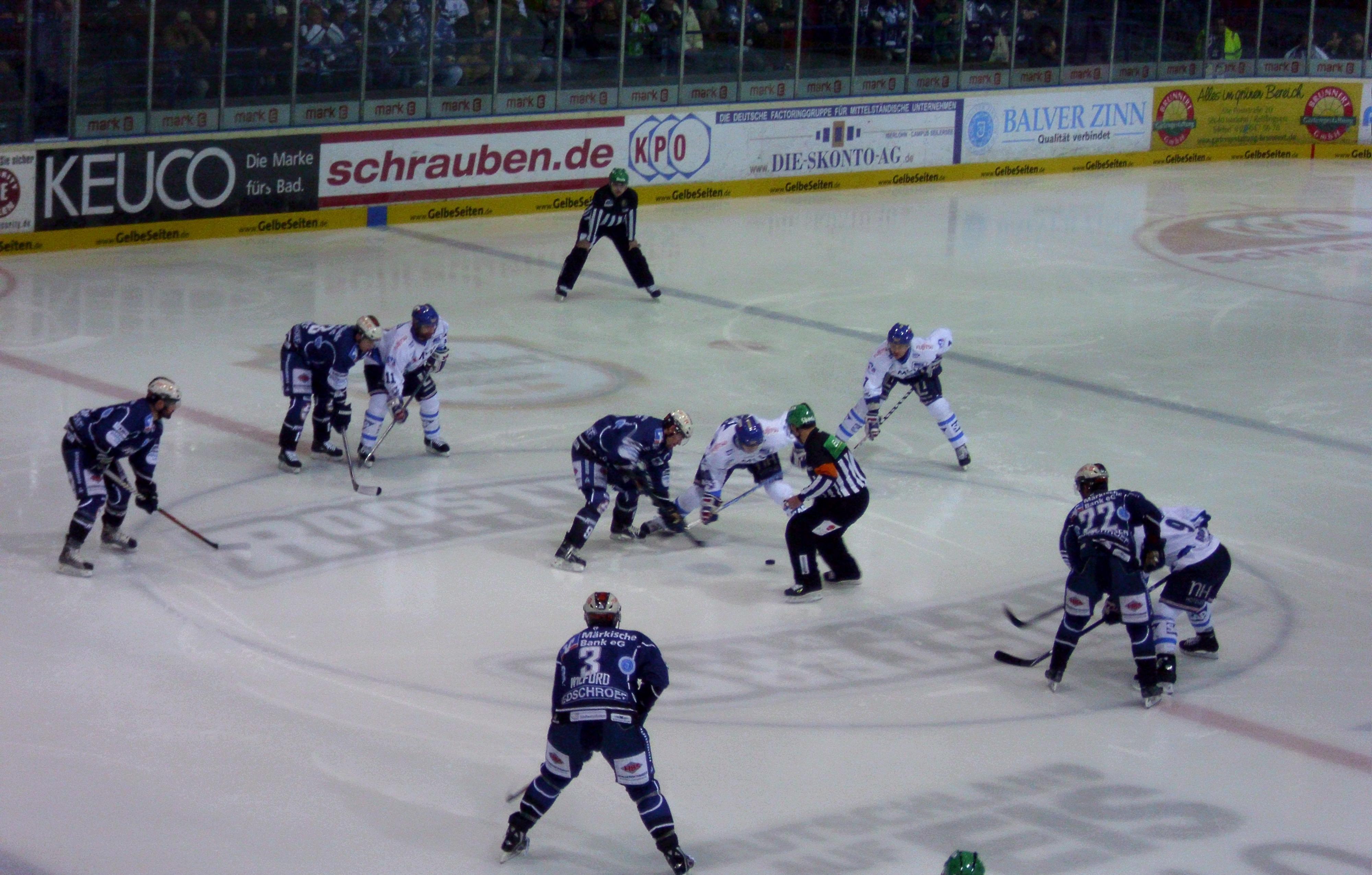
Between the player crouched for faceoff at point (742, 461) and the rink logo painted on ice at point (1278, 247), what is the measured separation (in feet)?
33.7

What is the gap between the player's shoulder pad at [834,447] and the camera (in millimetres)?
9758

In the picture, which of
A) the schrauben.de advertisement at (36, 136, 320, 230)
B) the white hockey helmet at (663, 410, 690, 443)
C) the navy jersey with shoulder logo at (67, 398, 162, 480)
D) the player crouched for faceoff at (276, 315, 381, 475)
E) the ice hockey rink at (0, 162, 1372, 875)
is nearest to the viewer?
the ice hockey rink at (0, 162, 1372, 875)

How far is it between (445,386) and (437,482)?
2.35 meters

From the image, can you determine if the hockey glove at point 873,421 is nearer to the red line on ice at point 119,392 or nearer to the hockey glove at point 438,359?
the hockey glove at point 438,359

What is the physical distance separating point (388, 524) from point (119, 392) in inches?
134

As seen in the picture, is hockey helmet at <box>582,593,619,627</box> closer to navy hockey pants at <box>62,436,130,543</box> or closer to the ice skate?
navy hockey pants at <box>62,436,130,543</box>

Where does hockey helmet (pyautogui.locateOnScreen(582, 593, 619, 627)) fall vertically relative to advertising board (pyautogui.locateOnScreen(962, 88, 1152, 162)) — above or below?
below

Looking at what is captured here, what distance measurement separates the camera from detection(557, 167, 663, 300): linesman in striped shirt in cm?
1675

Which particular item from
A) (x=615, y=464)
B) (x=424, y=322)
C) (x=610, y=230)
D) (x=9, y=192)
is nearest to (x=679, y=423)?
(x=615, y=464)

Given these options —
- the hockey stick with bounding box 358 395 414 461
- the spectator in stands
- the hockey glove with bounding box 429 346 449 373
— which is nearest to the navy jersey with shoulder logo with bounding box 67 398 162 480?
the hockey stick with bounding box 358 395 414 461

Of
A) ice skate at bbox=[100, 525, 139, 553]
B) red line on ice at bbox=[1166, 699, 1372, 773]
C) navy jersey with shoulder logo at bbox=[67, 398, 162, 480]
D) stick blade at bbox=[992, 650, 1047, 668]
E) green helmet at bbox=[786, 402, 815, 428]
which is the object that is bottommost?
red line on ice at bbox=[1166, 699, 1372, 773]

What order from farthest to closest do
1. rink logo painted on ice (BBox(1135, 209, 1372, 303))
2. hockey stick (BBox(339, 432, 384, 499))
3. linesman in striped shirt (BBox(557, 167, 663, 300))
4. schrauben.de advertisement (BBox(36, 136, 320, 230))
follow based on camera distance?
1. rink logo painted on ice (BBox(1135, 209, 1372, 303))
2. schrauben.de advertisement (BBox(36, 136, 320, 230))
3. linesman in striped shirt (BBox(557, 167, 663, 300))
4. hockey stick (BBox(339, 432, 384, 499))

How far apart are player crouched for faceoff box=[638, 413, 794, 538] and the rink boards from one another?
9.80 m

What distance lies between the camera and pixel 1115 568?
845 cm
